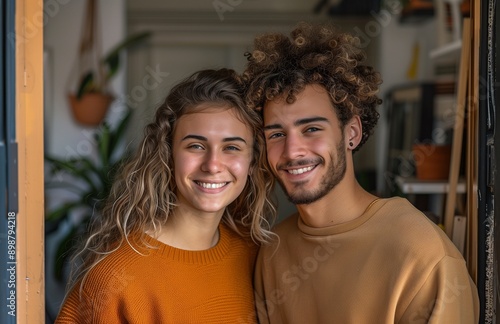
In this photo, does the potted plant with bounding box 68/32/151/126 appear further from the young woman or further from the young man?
Result: the young man

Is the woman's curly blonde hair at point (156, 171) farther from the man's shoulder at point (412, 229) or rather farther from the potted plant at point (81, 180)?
the potted plant at point (81, 180)

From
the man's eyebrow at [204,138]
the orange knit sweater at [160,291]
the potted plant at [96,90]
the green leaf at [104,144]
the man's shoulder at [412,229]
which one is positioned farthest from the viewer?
the potted plant at [96,90]

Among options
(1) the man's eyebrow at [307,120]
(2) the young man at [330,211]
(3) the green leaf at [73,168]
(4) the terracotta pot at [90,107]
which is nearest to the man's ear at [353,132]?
(2) the young man at [330,211]

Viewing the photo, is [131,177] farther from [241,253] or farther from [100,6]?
[100,6]

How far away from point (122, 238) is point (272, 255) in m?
0.50

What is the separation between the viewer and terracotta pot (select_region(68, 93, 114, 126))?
4.39 meters

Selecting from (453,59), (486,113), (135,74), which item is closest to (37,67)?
(486,113)

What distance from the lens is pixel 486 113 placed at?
1.83 meters

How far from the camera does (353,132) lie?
2.10 metres

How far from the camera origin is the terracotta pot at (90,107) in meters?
4.39

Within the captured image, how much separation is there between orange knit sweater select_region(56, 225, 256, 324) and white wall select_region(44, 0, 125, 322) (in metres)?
2.64

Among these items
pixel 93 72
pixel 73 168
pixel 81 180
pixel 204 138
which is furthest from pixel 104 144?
pixel 204 138

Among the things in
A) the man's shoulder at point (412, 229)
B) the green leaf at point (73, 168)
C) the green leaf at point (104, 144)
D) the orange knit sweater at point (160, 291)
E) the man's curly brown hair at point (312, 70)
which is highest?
the man's curly brown hair at point (312, 70)

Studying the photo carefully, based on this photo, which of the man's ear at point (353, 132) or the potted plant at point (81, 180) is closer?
the man's ear at point (353, 132)
